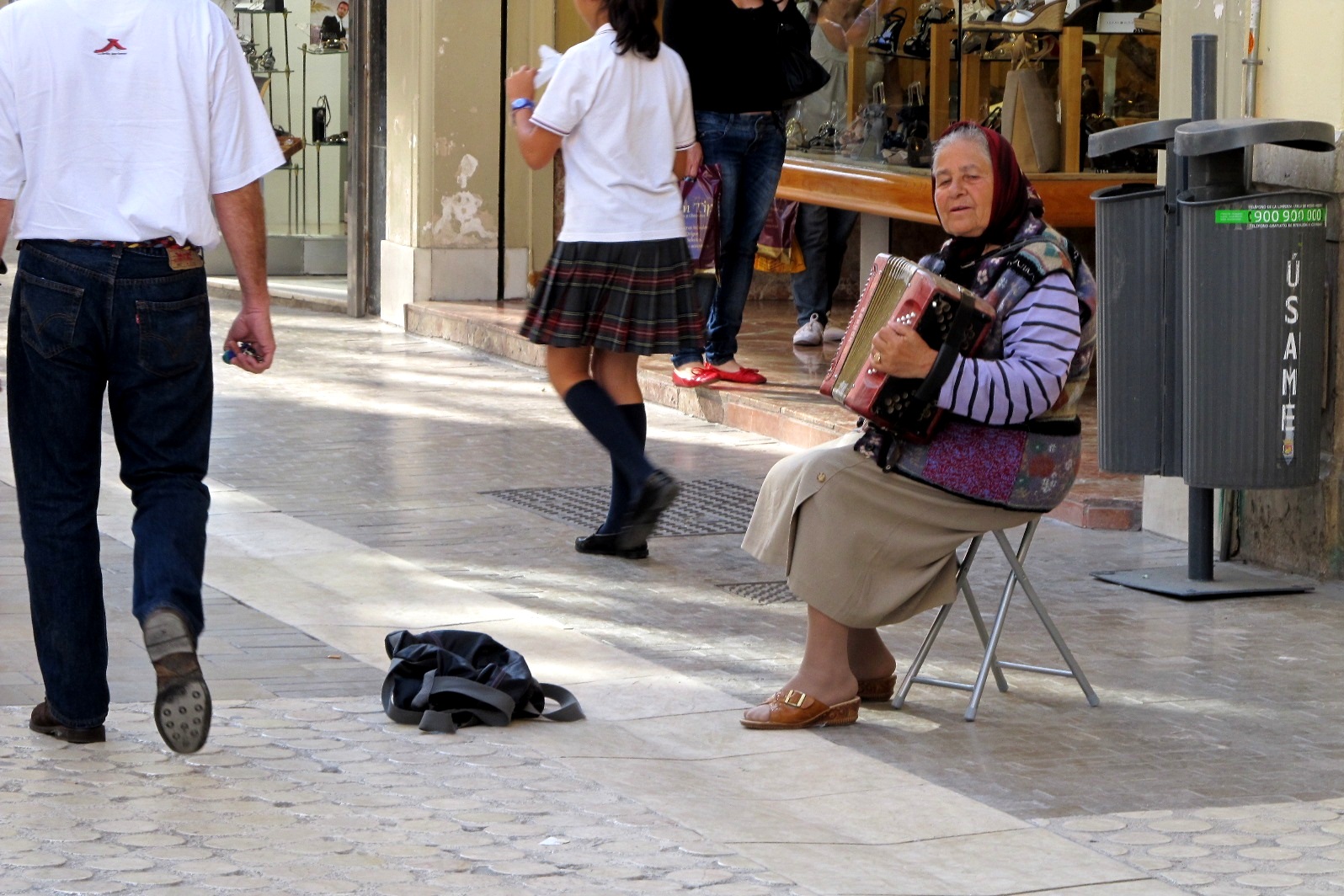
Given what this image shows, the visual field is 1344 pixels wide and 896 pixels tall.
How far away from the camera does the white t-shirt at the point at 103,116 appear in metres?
4.28

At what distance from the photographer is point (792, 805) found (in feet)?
14.2

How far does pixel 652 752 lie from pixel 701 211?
5.05 m

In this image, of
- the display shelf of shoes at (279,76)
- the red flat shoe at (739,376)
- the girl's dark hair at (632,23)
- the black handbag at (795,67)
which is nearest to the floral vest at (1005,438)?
the girl's dark hair at (632,23)

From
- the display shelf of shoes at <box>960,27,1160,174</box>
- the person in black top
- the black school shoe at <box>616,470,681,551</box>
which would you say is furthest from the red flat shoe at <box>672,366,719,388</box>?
the black school shoe at <box>616,470,681,551</box>

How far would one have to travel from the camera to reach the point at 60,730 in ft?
14.9

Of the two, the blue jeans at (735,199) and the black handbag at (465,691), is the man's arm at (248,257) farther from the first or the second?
the blue jeans at (735,199)

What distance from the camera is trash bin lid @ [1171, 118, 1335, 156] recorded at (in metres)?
6.04

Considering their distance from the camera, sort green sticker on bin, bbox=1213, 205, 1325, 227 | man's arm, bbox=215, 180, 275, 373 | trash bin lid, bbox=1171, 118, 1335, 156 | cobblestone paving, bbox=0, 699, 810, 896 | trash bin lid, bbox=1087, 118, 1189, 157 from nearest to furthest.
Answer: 1. cobblestone paving, bbox=0, 699, 810, 896
2. man's arm, bbox=215, 180, 275, 373
3. trash bin lid, bbox=1171, 118, 1335, 156
4. green sticker on bin, bbox=1213, 205, 1325, 227
5. trash bin lid, bbox=1087, 118, 1189, 157

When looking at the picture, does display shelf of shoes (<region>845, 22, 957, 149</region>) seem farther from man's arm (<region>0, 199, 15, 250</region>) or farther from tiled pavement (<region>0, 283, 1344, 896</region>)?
man's arm (<region>0, 199, 15, 250</region>)

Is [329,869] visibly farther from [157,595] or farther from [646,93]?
[646,93]

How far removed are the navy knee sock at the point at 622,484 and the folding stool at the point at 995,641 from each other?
178cm

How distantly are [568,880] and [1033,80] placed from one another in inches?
279

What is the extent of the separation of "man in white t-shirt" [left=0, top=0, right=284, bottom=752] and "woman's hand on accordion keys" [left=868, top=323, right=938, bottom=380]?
1.36 meters

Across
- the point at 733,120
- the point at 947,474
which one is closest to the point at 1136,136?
the point at 947,474
